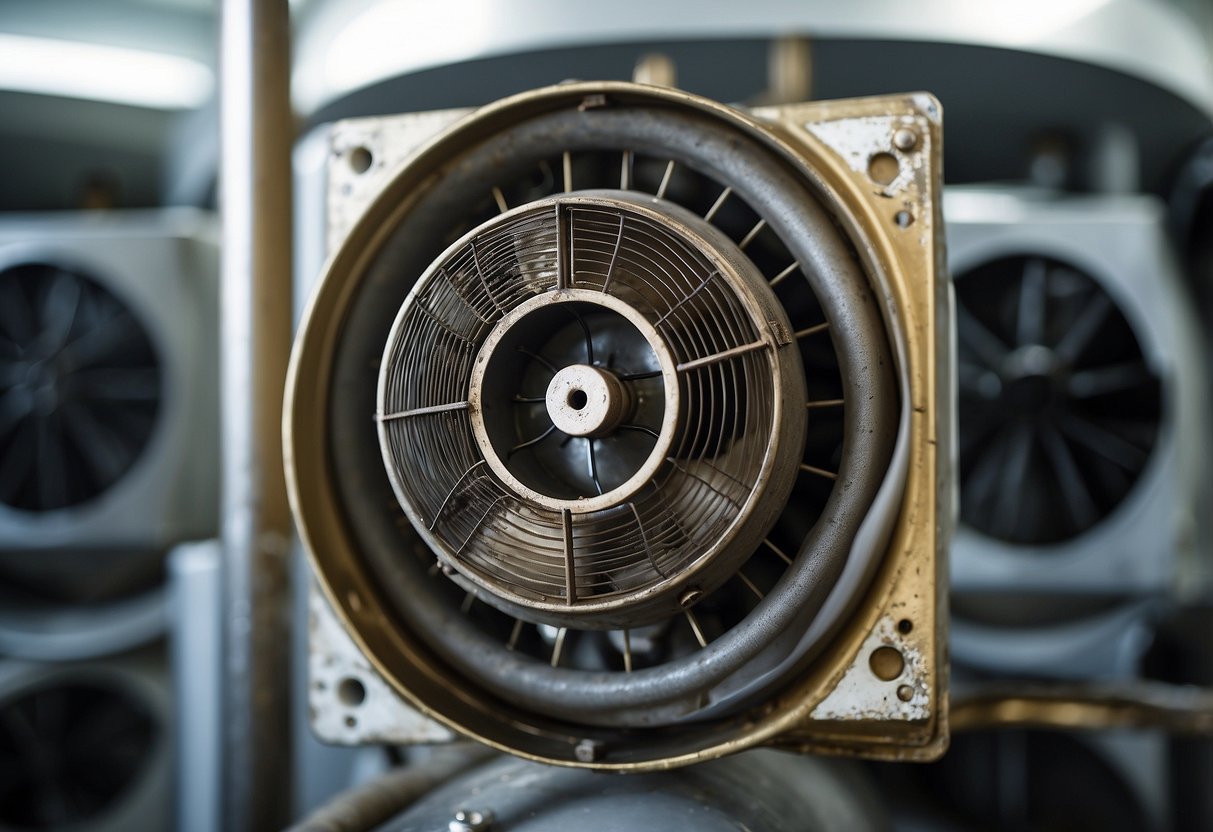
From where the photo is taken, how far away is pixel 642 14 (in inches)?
86.2

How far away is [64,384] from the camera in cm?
244

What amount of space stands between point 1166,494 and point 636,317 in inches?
→ 72.4

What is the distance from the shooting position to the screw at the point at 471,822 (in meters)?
1.04

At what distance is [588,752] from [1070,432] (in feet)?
5.62

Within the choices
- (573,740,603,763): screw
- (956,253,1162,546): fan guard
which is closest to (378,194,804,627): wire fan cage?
(573,740,603,763): screw

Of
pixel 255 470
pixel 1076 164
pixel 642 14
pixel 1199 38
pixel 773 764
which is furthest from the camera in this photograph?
pixel 1076 164

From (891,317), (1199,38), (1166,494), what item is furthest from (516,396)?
(1199,38)

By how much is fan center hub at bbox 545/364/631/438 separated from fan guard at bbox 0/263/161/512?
6.20 feet

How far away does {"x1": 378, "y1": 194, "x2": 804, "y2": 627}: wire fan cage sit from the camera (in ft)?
3.14

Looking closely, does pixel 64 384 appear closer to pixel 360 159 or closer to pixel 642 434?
pixel 360 159

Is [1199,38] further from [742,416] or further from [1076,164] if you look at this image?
[742,416]

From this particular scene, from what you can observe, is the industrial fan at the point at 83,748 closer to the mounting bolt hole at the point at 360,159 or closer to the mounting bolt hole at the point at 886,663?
the mounting bolt hole at the point at 360,159

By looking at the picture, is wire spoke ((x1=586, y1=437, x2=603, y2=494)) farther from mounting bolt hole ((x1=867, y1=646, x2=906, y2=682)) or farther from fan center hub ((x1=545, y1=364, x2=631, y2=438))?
mounting bolt hole ((x1=867, y1=646, x2=906, y2=682))

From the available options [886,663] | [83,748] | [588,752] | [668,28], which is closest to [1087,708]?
[886,663]
